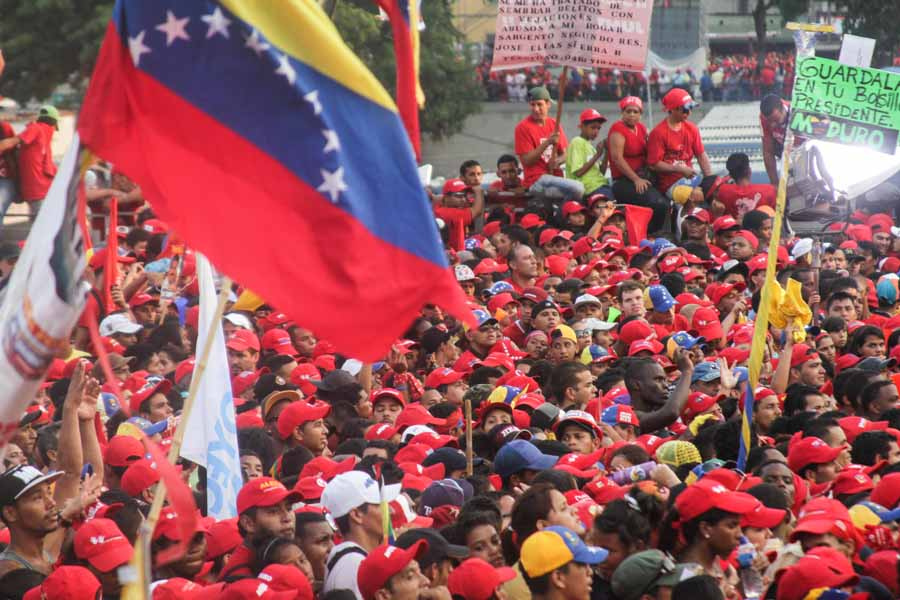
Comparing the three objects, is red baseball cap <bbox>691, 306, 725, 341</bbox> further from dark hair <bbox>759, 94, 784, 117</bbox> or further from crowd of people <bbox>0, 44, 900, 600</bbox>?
dark hair <bbox>759, 94, 784, 117</bbox>

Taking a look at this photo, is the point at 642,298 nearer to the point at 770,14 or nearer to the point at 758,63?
the point at 758,63

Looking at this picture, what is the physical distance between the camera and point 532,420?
10164 mm

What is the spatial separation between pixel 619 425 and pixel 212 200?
17.3 feet

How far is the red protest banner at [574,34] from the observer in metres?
18.7

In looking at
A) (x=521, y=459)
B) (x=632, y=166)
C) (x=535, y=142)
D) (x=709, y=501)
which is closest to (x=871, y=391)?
(x=521, y=459)

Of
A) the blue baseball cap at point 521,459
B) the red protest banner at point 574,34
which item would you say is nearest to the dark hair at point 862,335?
the blue baseball cap at point 521,459

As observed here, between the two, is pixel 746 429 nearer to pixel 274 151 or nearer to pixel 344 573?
pixel 344 573

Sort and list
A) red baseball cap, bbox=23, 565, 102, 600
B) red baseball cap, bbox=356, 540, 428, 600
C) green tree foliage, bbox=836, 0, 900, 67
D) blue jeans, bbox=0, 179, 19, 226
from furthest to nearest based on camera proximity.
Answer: green tree foliage, bbox=836, 0, 900, 67
blue jeans, bbox=0, 179, 19, 226
red baseball cap, bbox=23, 565, 102, 600
red baseball cap, bbox=356, 540, 428, 600

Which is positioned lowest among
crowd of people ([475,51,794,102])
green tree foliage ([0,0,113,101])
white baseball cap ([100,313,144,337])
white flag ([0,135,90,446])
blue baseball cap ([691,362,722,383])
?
crowd of people ([475,51,794,102])

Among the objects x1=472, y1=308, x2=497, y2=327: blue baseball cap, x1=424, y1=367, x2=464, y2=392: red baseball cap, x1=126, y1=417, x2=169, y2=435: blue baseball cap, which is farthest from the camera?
x1=472, y1=308, x2=497, y2=327: blue baseball cap

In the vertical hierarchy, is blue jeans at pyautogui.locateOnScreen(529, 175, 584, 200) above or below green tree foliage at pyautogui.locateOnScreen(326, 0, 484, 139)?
above

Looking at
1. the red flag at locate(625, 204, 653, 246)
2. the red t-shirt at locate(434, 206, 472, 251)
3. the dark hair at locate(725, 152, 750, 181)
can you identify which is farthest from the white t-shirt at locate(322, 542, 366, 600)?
the dark hair at locate(725, 152, 750, 181)

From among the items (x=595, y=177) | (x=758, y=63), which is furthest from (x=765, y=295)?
(x=758, y=63)

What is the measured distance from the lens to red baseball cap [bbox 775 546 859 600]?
21.5ft
